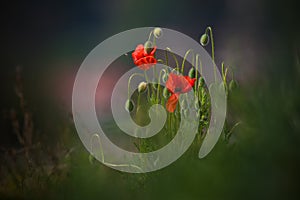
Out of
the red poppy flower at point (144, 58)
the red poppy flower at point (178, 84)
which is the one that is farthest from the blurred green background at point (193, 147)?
the red poppy flower at point (144, 58)

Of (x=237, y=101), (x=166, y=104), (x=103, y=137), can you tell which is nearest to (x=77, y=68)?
(x=103, y=137)

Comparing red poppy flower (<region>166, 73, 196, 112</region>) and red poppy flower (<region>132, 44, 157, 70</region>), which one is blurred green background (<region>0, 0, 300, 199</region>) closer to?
red poppy flower (<region>166, 73, 196, 112</region>)

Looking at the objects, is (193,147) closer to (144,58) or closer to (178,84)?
(178,84)

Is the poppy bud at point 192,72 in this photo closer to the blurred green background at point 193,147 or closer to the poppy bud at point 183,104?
the poppy bud at point 183,104

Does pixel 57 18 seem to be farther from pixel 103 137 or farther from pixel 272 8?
pixel 272 8

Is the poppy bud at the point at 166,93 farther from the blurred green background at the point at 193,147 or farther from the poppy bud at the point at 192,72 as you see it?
the blurred green background at the point at 193,147

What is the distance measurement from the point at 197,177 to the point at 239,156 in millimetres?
48

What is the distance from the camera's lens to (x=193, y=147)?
1.44 meters

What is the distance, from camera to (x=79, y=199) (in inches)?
23.5

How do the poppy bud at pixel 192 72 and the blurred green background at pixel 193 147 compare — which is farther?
the poppy bud at pixel 192 72

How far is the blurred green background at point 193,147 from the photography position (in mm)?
517

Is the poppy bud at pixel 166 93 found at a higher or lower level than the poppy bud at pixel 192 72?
lower

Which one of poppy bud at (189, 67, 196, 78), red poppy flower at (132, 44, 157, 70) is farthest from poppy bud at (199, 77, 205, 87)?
red poppy flower at (132, 44, 157, 70)

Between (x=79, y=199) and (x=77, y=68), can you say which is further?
(x=77, y=68)
